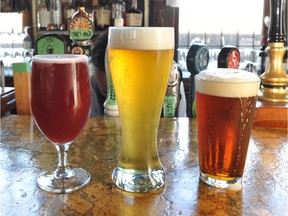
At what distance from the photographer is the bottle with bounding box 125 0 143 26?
3.60m

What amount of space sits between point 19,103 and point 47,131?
64cm

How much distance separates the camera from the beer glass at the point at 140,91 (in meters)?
0.64

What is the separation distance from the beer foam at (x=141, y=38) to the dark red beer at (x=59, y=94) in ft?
0.29

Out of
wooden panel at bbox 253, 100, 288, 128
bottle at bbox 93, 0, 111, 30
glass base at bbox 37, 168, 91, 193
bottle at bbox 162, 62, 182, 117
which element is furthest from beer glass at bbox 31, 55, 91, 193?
bottle at bbox 93, 0, 111, 30

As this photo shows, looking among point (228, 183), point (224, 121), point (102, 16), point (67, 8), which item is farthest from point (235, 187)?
point (67, 8)

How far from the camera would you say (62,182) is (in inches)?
27.6

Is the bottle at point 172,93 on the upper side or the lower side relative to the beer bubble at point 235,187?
upper

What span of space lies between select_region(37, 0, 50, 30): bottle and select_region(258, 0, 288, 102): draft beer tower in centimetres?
295

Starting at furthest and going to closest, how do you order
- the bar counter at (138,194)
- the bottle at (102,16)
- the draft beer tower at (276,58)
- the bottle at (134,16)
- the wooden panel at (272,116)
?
the bottle at (102,16) < the bottle at (134,16) < the draft beer tower at (276,58) < the wooden panel at (272,116) < the bar counter at (138,194)

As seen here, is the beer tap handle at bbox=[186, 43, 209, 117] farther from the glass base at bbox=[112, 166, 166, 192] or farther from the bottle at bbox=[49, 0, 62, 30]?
the bottle at bbox=[49, 0, 62, 30]

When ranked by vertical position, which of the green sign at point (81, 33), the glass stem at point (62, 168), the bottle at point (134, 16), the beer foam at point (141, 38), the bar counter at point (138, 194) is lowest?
the bar counter at point (138, 194)

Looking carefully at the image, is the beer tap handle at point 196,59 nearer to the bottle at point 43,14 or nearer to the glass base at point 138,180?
the glass base at point 138,180

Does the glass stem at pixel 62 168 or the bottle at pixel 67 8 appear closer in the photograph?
the glass stem at pixel 62 168

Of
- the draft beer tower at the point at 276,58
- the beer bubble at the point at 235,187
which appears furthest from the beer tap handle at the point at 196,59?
the beer bubble at the point at 235,187
